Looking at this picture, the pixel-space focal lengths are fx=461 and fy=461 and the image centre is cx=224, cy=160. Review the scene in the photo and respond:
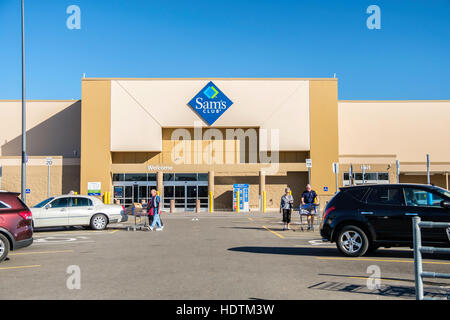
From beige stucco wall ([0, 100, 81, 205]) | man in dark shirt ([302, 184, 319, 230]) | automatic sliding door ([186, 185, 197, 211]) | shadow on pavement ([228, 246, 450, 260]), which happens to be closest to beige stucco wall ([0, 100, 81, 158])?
beige stucco wall ([0, 100, 81, 205])

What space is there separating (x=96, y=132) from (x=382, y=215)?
3075cm

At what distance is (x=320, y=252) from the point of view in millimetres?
11641

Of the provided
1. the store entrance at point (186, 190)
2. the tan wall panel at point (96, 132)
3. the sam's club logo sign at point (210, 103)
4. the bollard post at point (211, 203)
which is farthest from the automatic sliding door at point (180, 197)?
the sam's club logo sign at point (210, 103)

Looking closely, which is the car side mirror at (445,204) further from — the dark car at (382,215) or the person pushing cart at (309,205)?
the person pushing cart at (309,205)

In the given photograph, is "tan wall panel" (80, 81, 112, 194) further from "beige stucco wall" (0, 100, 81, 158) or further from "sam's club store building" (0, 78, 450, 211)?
"beige stucco wall" (0, 100, 81, 158)

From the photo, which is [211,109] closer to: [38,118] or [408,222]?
[38,118]

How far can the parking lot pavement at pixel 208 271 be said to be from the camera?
680cm

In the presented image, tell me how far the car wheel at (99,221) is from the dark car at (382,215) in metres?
10.8

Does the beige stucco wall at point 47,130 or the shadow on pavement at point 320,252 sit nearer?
the shadow on pavement at point 320,252

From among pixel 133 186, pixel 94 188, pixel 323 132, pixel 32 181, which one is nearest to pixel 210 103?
pixel 133 186

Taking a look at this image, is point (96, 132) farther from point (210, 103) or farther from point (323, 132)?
point (323, 132)

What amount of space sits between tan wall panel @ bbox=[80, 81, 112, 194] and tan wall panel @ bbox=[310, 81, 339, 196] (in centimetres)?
1669
